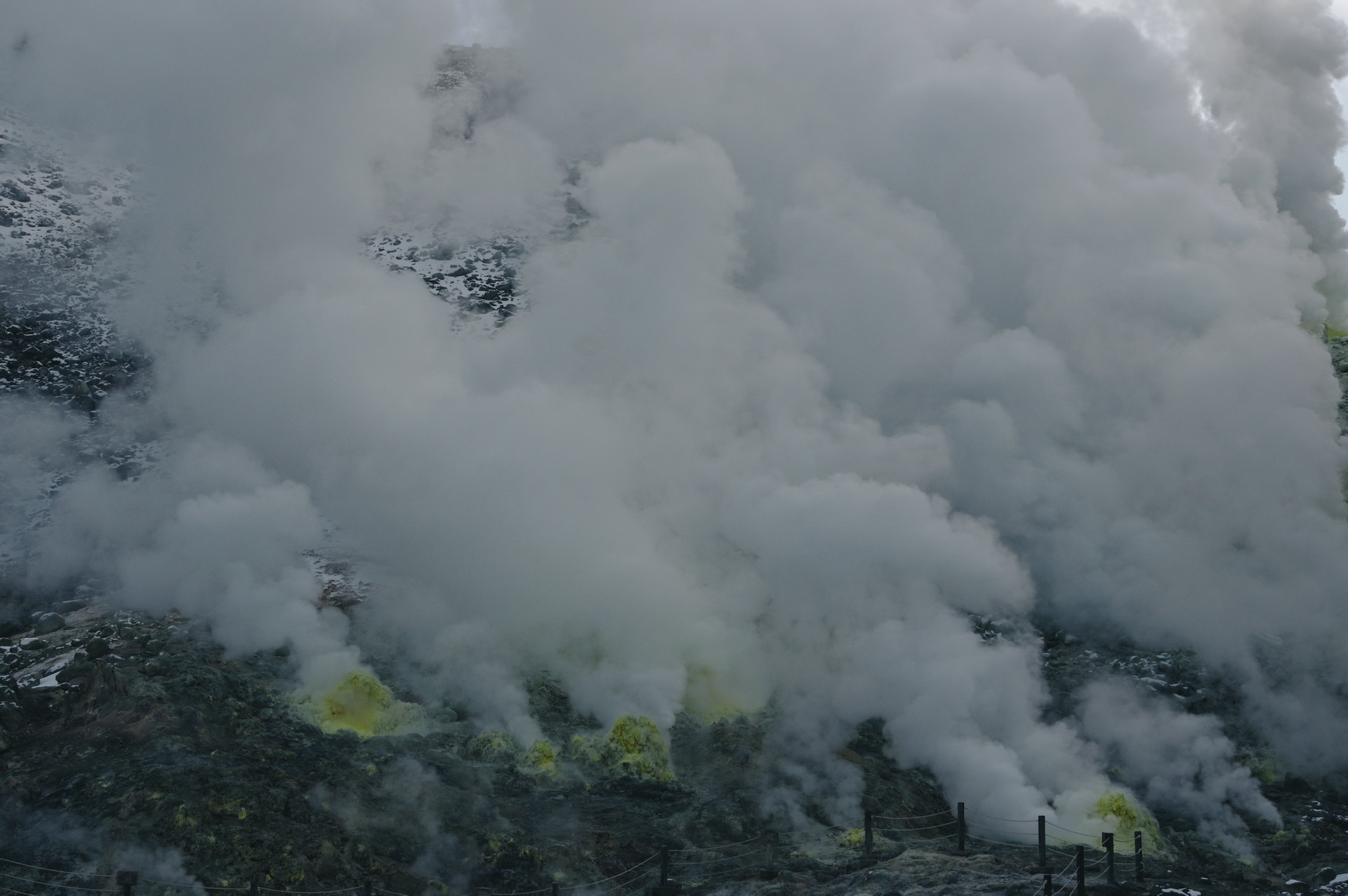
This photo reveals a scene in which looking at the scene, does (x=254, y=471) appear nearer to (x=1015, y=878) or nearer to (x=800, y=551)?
(x=800, y=551)

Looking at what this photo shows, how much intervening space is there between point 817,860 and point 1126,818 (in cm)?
689

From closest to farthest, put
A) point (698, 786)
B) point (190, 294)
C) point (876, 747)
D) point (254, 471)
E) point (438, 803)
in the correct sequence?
1. point (438, 803)
2. point (698, 786)
3. point (876, 747)
4. point (254, 471)
5. point (190, 294)

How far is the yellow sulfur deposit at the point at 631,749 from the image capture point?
79.6 ft

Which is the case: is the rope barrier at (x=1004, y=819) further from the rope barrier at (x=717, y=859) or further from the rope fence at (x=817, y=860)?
the rope barrier at (x=717, y=859)

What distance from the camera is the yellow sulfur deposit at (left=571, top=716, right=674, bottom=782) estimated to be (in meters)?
24.2

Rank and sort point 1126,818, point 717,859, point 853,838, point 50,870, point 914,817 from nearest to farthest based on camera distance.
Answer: point 50,870
point 717,859
point 853,838
point 1126,818
point 914,817

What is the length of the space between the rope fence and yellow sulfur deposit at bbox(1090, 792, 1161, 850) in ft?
2.17

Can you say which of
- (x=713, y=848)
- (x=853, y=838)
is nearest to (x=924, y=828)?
(x=853, y=838)

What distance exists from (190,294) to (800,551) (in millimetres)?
27686

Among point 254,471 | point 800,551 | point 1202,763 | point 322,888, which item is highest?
point 254,471

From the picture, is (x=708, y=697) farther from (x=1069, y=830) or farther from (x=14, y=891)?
(x=14, y=891)

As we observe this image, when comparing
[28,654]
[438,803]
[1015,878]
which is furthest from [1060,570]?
[28,654]

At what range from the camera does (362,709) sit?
2509cm

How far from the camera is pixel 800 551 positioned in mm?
31641
